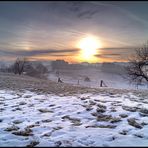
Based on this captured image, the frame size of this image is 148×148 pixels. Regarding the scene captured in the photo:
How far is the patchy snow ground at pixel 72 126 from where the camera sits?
14.2 ft

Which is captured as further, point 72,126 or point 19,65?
point 19,65

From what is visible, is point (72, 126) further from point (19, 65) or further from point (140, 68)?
point (19, 65)

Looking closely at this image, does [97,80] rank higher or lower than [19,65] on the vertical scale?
lower

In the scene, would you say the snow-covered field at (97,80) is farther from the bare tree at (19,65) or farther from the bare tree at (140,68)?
the bare tree at (140,68)

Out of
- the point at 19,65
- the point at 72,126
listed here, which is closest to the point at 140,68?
the point at 72,126

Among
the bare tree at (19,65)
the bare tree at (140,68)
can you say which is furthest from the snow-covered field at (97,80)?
the bare tree at (140,68)

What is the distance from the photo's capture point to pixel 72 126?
5336mm

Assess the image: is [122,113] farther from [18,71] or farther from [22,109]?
[18,71]

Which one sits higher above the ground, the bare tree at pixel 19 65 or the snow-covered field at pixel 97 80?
the bare tree at pixel 19 65

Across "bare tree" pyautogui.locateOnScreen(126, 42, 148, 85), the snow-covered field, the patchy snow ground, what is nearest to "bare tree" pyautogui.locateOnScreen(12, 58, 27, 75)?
the snow-covered field

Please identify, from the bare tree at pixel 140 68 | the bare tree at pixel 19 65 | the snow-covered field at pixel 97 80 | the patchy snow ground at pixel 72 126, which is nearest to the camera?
the patchy snow ground at pixel 72 126

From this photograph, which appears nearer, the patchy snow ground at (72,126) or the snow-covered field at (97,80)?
the patchy snow ground at (72,126)

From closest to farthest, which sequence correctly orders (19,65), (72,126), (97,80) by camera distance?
(72,126), (19,65), (97,80)

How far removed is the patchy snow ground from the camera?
14.2 ft
